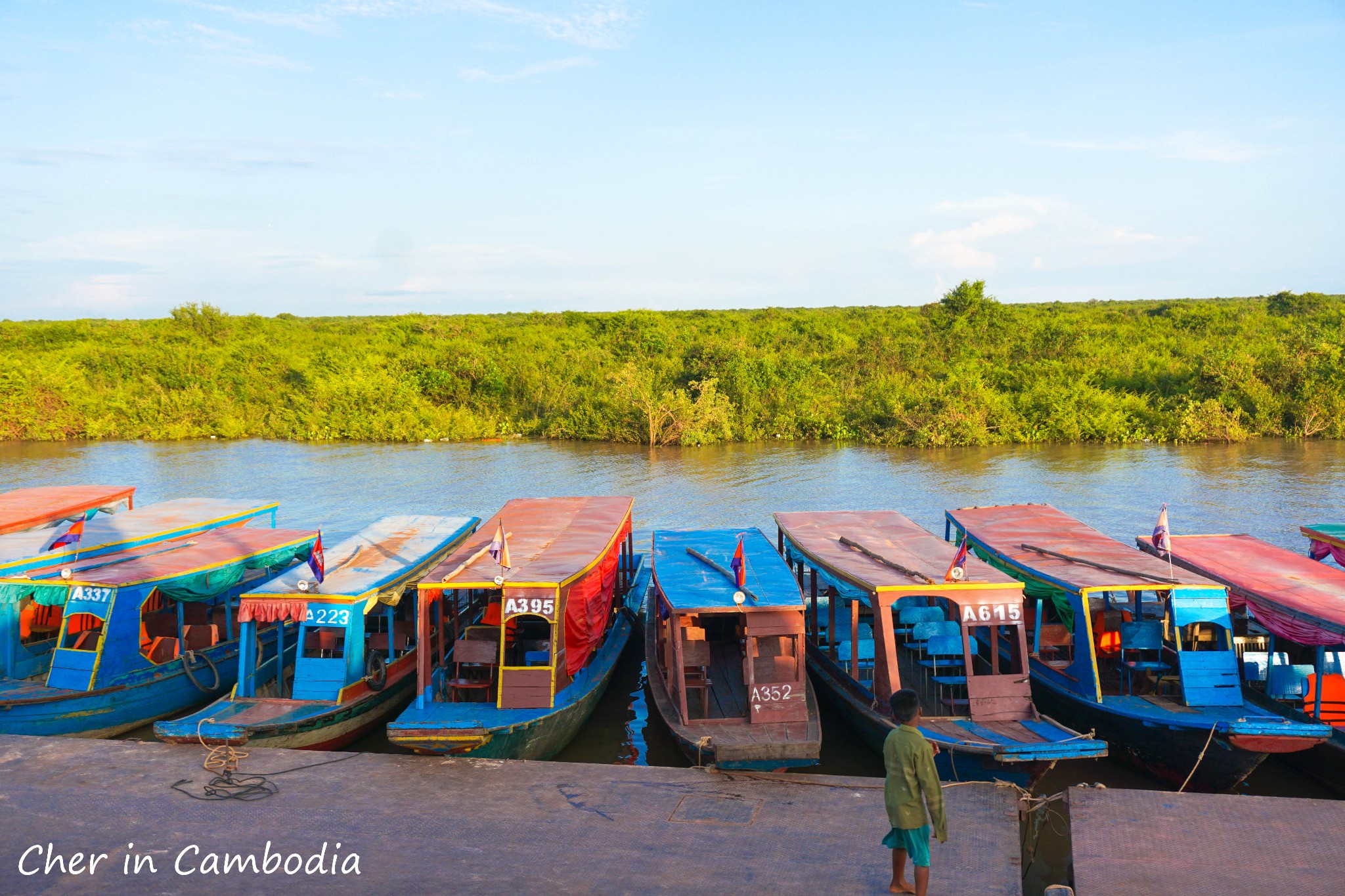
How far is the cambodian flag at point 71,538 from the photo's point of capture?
41.3 ft

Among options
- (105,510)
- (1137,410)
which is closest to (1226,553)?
(105,510)

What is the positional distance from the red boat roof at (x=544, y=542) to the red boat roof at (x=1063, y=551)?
5567mm

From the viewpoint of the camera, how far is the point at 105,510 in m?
17.6

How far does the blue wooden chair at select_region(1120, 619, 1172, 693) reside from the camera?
416 inches

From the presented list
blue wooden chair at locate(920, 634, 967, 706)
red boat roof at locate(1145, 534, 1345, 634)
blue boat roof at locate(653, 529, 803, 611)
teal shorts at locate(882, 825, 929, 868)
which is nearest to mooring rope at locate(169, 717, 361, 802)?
blue boat roof at locate(653, 529, 803, 611)

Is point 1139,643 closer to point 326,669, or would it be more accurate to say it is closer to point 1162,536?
point 1162,536

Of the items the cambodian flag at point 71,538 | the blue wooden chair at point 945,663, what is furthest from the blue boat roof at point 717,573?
the cambodian flag at point 71,538

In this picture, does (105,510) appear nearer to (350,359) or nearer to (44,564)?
(44,564)

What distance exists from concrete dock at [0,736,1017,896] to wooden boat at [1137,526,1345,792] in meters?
3.83

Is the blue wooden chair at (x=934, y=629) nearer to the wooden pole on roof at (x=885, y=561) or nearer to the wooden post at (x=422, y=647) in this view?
the wooden pole on roof at (x=885, y=561)

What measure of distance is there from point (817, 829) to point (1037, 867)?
7.30ft

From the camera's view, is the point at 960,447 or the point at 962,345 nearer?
the point at 960,447

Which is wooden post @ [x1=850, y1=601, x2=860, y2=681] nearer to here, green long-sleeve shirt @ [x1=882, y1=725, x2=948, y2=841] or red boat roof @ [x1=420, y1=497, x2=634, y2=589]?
red boat roof @ [x1=420, y1=497, x2=634, y2=589]

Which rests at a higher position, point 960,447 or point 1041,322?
point 1041,322
